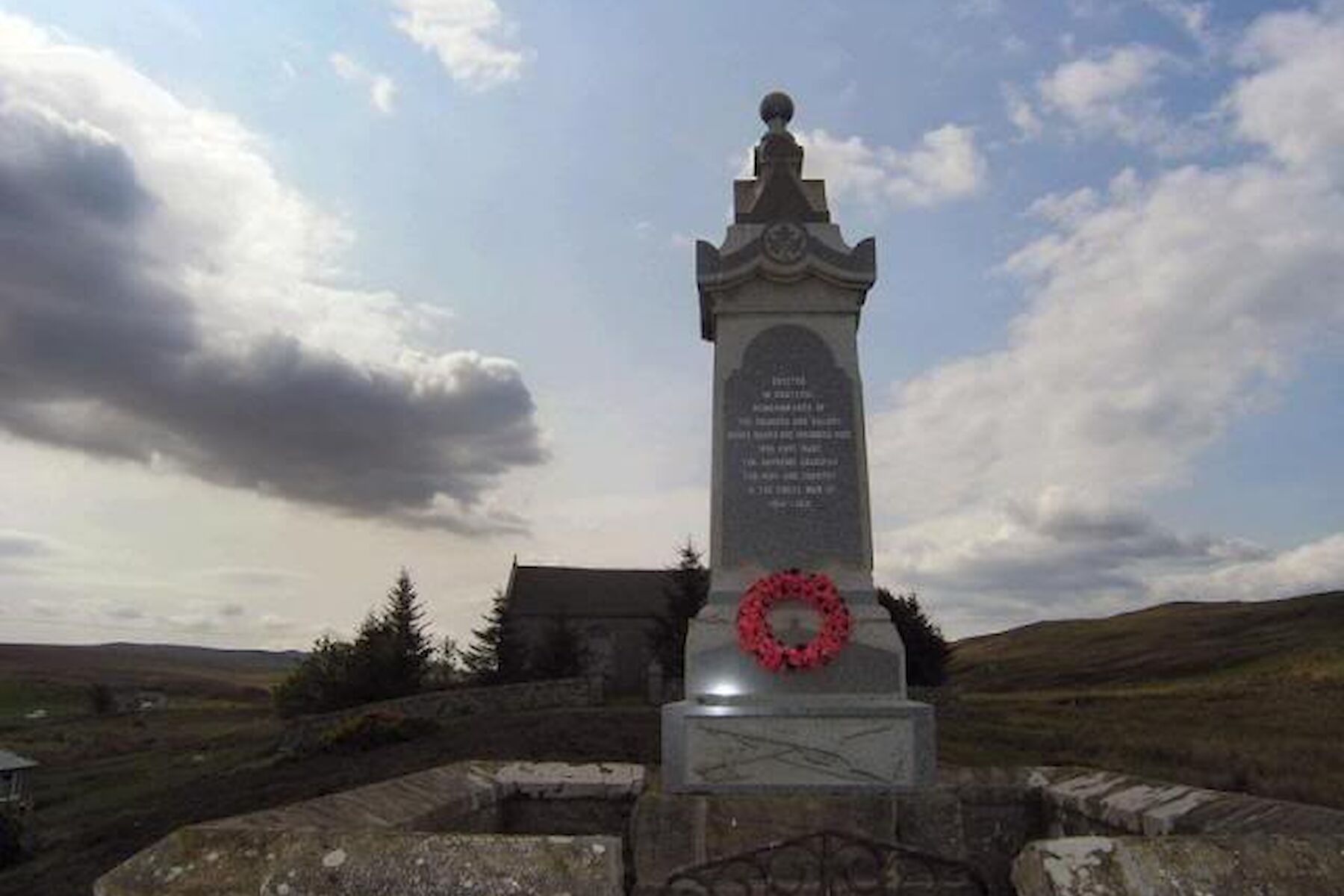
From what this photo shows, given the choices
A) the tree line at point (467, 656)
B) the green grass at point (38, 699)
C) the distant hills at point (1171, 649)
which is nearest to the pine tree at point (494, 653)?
the tree line at point (467, 656)

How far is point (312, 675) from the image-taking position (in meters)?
40.1

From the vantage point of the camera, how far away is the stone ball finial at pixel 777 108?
1015cm

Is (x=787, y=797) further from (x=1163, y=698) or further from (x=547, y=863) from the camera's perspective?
(x=1163, y=698)

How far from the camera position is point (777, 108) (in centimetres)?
1015

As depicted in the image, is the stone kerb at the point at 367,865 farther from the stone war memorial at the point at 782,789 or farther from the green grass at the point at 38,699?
the green grass at the point at 38,699

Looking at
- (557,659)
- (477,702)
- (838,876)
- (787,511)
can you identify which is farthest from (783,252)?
(557,659)

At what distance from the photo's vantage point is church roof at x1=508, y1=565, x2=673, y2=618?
68062 mm

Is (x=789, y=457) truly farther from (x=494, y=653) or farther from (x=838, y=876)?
(x=494, y=653)

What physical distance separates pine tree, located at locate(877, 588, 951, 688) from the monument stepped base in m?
36.5

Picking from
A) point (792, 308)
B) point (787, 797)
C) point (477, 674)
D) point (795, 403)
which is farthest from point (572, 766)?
point (477, 674)

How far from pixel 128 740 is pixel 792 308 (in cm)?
5587

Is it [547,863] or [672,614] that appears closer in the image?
[547,863]

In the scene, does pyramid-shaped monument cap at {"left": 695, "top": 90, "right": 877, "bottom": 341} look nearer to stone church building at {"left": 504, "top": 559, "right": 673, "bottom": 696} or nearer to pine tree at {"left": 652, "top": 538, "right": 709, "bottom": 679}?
pine tree at {"left": 652, "top": 538, "right": 709, "bottom": 679}

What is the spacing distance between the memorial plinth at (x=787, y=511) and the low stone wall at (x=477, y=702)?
26.4 m
